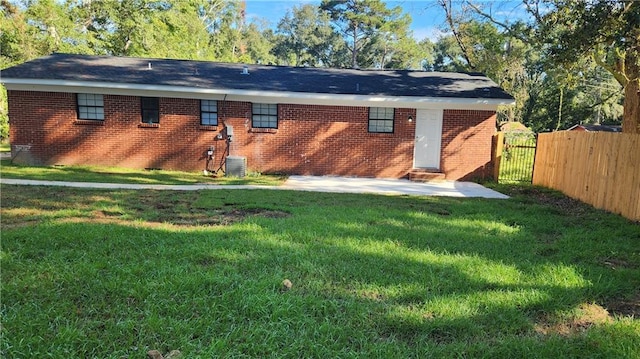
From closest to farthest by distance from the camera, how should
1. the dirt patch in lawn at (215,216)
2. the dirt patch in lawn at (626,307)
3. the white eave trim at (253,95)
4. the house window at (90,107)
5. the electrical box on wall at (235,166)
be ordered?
the dirt patch in lawn at (626,307)
the dirt patch in lawn at (215,216)
the white eave trim at (253,95)
the electrical box on wall at (235,166)
the house window at (90,107)

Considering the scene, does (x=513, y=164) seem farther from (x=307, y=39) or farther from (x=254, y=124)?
(x=307, y=39)

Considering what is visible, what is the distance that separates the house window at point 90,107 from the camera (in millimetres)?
12664

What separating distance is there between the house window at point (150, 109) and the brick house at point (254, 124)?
33 millimetres

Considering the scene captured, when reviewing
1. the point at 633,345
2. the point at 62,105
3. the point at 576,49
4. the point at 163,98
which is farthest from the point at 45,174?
the point at 576,49

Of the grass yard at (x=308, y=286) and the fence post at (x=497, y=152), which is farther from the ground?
the fence post at (x=497, y=152)

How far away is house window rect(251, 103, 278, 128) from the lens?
42.7 ft

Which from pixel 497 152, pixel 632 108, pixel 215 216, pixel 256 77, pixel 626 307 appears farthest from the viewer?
pixel 256 77

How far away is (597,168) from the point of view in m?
8.64

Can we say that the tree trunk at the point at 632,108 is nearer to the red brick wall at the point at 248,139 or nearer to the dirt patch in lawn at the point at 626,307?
the red brick wall at the point at 248,139

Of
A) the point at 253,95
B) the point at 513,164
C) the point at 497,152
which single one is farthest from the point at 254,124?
the point at 513,164

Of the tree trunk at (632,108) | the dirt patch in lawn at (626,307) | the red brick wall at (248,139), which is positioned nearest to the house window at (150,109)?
the red brick wall at (248,139)

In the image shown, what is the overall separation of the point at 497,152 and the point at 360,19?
1412 inches

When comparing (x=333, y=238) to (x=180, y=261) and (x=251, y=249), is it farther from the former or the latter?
(x=180, y=261)

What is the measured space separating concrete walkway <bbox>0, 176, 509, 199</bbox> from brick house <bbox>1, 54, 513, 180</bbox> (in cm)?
94
